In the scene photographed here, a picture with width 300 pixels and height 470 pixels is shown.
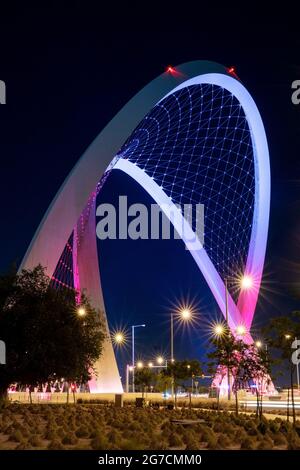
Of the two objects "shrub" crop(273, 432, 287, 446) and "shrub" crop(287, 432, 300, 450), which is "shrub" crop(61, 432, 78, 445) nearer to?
"shrub" crop(273, 432, 287, 446)

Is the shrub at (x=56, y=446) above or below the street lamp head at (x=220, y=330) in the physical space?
below

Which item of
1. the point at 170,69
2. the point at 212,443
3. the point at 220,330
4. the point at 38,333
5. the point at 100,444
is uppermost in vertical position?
the point at 170,69

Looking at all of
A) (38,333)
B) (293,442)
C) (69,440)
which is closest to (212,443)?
(293,442)

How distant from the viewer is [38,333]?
28.8m

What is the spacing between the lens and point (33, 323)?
94.4 feet

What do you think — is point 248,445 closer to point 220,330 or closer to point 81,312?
point 81,312

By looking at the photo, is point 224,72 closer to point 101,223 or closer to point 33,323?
point 101,223

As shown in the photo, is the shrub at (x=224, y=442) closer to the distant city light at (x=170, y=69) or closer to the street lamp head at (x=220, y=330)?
the street lamp head at (x=220, y=330)

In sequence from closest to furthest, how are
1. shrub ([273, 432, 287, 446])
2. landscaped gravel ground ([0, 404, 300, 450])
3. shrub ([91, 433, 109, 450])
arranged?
1. shrub ([91, 433, 109, 450])
2. landscaped gravel ground ([0, 404, 300, 450])
3. shrub ([273, 432, 287, 446])

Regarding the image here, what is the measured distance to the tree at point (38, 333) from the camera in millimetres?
28547

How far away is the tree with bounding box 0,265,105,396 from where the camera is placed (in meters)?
28.5

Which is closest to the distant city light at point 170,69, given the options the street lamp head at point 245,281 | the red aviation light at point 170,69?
the red aviation light at point 170,69

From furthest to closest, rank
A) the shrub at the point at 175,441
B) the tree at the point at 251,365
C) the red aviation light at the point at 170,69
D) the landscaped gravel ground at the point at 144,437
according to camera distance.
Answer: the red aviation light at the point at 170,69
the tree at the point at 251,365
the shrub at the point at 175,441
the landscaped gravel ground at the point at 144,437

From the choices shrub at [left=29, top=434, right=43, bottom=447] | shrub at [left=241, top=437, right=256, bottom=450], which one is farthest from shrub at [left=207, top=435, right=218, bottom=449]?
shrub at [left=29, top=434, right=43, bottom=447]
